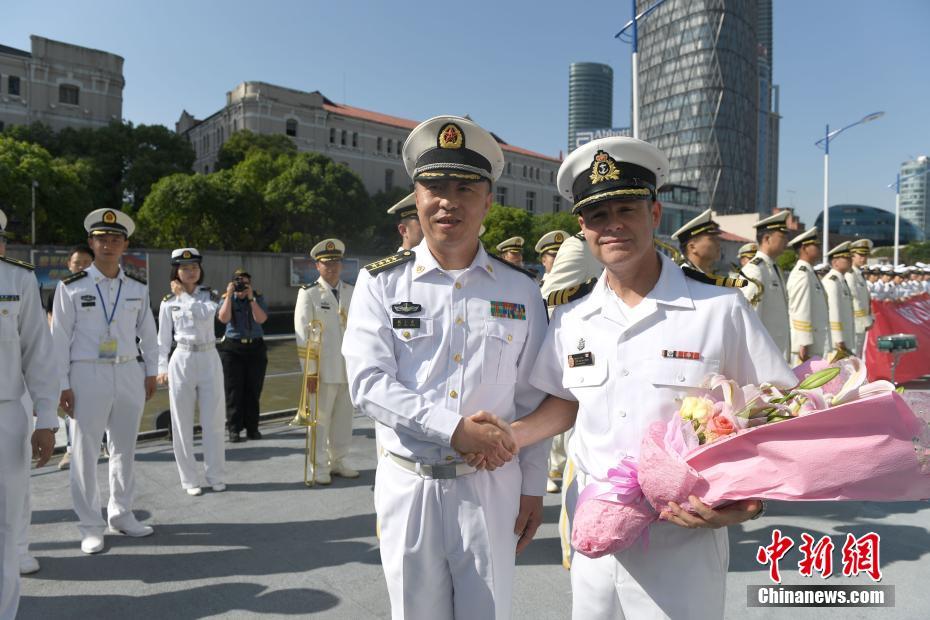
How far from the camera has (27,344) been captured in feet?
11.8

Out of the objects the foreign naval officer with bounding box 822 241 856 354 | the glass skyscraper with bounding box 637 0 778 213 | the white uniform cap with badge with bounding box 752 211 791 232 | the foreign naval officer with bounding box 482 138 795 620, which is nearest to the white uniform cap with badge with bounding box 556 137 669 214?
the foreign naval officer with bounding box 482 138 795 620

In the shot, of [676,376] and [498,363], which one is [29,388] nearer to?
[498,363]

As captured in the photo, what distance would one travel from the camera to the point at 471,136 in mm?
2371

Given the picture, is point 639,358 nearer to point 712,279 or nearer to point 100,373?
point 712,279

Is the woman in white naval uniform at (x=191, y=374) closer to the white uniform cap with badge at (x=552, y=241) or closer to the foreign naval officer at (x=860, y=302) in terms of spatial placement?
the white uniform cap with badge at (x=552, y=241)

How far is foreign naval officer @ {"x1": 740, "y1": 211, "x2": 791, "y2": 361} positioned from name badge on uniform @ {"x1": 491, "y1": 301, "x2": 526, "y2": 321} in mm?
4989

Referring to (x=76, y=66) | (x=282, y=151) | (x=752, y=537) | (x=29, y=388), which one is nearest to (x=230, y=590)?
(x=29, y=388)

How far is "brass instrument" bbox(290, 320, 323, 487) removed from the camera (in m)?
6.02

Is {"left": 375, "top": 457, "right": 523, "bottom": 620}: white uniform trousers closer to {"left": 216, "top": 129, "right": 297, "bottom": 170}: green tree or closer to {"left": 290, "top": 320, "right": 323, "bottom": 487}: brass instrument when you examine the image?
{"left": 290, "top": 320, "right": 323, "bottom": 487}: brass instrument

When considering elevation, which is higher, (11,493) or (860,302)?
(860,302)

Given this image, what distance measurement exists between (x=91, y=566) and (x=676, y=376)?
13.8 feet

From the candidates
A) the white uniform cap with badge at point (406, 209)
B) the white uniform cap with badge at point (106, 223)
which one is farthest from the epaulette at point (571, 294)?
the white uniform cap with badge at point (106, 223)

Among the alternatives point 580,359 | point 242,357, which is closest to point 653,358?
point 580,359

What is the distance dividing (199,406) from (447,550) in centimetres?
462
